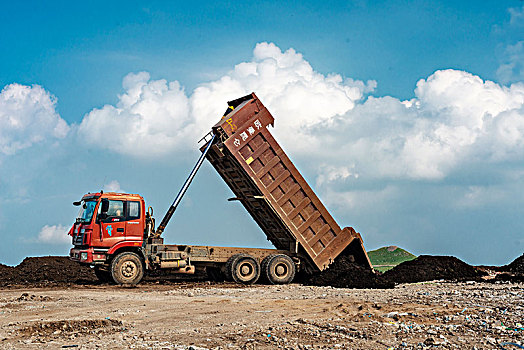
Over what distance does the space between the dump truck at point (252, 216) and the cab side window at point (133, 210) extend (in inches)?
1.0

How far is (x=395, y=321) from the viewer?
8.21m

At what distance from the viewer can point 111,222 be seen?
45.9ft

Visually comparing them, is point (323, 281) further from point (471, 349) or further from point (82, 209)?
point (471, 349)

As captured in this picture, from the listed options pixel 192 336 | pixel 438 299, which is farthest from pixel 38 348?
pixel 438 299

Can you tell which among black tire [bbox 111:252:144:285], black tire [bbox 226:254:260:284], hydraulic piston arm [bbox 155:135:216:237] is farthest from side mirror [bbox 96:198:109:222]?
black tire [bbox 226:254:260:284]

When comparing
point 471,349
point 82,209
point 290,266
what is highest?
point 82,209

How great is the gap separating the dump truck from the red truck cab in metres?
0.03

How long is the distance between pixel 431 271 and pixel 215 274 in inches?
298

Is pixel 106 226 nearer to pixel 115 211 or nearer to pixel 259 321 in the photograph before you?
pixel 115 211

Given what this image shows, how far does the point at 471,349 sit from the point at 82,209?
1088cm

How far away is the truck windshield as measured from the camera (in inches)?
554

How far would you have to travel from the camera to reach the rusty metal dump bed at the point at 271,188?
14.6 metres

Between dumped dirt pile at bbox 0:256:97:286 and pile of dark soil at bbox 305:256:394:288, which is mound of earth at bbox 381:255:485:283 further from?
dumped dirt pile at bbox 0:256:97:286

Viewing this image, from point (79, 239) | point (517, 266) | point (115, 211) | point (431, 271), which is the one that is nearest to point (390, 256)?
point (431, 271)
